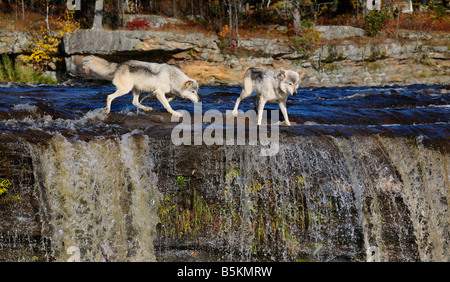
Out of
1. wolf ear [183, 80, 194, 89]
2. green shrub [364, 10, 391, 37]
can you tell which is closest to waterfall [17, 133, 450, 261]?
A: wolf ear [183, 80, 194, 89]

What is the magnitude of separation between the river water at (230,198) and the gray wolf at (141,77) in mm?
2007

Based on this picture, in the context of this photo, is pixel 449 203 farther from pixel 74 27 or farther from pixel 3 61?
pixel 74 27

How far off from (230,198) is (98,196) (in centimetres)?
205

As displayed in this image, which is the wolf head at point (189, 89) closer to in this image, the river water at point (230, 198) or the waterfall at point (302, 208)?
the river water at point (230, 198)

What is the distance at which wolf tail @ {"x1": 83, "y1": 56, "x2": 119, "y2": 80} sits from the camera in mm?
8416

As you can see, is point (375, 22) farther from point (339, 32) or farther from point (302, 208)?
point (302, 208)

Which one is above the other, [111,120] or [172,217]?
[111,120]

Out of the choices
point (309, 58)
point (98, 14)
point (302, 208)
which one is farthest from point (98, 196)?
point (98, 14)

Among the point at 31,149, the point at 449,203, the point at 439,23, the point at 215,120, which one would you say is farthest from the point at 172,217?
the point at 439,23

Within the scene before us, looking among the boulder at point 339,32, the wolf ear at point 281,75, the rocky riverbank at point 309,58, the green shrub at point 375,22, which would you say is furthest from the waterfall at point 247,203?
the green shrub at point 375,22

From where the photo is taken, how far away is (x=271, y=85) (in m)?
8.15

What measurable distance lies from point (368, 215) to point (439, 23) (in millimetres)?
26176

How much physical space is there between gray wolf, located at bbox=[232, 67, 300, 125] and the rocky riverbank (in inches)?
507

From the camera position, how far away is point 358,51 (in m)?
22.4
